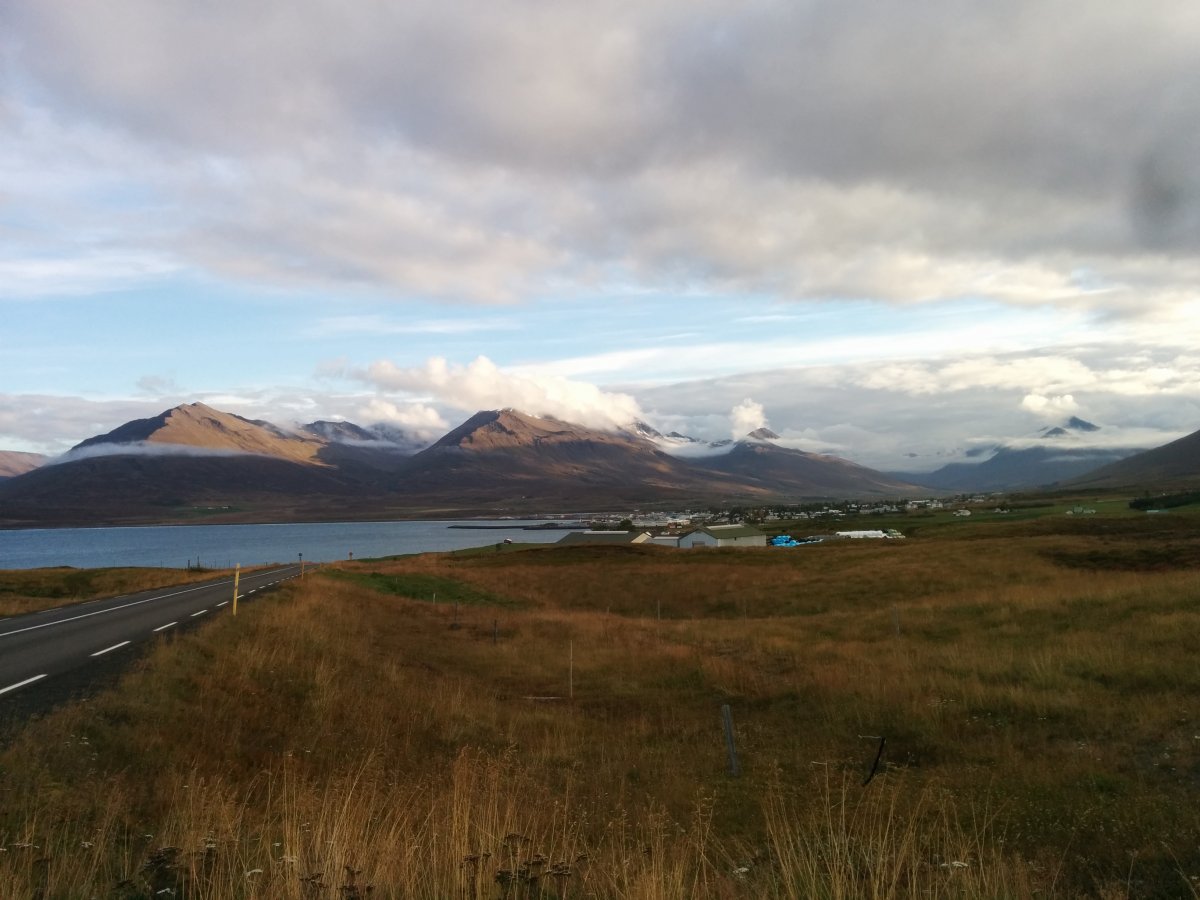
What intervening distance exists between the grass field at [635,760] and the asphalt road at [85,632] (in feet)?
5.42

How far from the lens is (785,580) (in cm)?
5150

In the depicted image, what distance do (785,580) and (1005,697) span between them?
36.9m

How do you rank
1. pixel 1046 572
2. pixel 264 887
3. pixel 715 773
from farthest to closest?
pixel 1046 572 < pixel 715 773 < pixel 264 887

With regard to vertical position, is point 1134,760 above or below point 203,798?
below

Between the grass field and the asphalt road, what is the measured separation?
165 cm

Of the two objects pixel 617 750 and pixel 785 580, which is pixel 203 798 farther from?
pixel 785 580

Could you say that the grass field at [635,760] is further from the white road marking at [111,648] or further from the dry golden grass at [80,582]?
the dry golden grass at [80,582]

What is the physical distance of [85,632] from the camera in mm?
20859

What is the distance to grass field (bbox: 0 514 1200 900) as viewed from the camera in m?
6.04

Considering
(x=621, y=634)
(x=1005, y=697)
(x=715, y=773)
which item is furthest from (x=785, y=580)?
(x=715, y=773)

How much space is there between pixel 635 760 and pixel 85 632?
16.4 metres

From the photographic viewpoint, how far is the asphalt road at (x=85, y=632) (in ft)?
47.2

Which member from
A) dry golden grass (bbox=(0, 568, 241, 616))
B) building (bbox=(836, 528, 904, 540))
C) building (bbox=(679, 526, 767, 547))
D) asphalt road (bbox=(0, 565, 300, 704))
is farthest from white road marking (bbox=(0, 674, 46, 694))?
building (bbox=(836, 528, 904, 540))

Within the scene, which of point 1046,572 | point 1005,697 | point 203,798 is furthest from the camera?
point 1046,572
